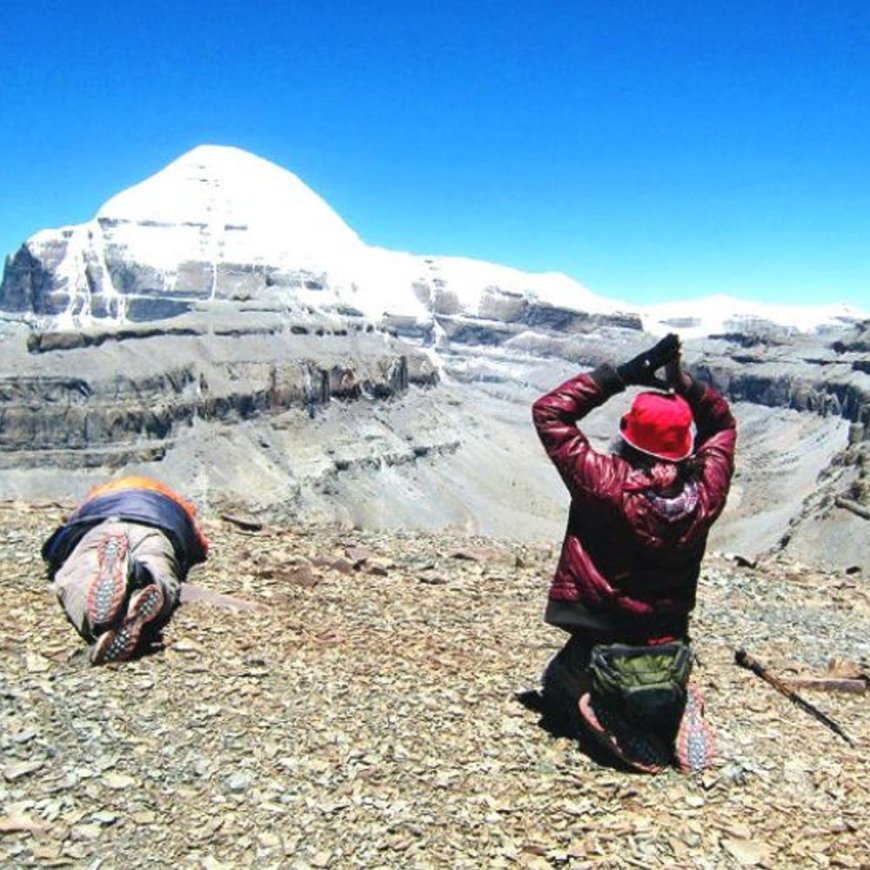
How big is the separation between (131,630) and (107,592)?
0.45 metres

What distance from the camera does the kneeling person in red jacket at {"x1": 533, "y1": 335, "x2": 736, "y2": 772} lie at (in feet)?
20.3

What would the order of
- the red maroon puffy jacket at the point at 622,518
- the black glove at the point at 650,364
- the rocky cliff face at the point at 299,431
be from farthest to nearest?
the rocky cliff face at the point at 299,431
the red maroon puffy jacket at the point at 622,518
the black glove at the point at 650,364

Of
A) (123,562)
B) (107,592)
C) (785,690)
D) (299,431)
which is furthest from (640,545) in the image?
(299,431)

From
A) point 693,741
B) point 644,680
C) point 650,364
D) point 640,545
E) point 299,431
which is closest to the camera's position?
point 650,364

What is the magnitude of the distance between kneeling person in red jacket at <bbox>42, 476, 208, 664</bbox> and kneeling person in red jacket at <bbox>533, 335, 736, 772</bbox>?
350 centimetres

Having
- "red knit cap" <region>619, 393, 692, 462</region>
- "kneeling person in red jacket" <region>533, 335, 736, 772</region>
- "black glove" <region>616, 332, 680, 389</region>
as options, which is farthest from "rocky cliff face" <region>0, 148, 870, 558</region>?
"black glove" <region>616, 332, 680, 389</region>

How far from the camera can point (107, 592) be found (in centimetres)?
788

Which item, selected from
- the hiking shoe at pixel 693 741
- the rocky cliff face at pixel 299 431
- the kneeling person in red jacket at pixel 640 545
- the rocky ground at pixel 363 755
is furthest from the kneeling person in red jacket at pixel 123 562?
the rocky cliff face at pixel 299 431

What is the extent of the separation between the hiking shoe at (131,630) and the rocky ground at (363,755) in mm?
131

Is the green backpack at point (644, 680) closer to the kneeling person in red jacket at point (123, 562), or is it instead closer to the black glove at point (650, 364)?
the black glove at point (650, 364)

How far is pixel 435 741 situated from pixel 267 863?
1.72 m

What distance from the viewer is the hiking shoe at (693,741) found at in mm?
6375

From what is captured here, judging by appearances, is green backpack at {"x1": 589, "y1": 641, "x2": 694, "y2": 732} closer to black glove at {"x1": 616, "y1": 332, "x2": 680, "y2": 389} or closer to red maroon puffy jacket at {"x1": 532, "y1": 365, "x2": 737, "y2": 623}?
red maroon puffy jacket at {"x1": 532, "y1": 365, "x2": 737, "y2": 623}

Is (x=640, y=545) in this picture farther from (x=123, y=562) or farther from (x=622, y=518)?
(x=123, y=562)
